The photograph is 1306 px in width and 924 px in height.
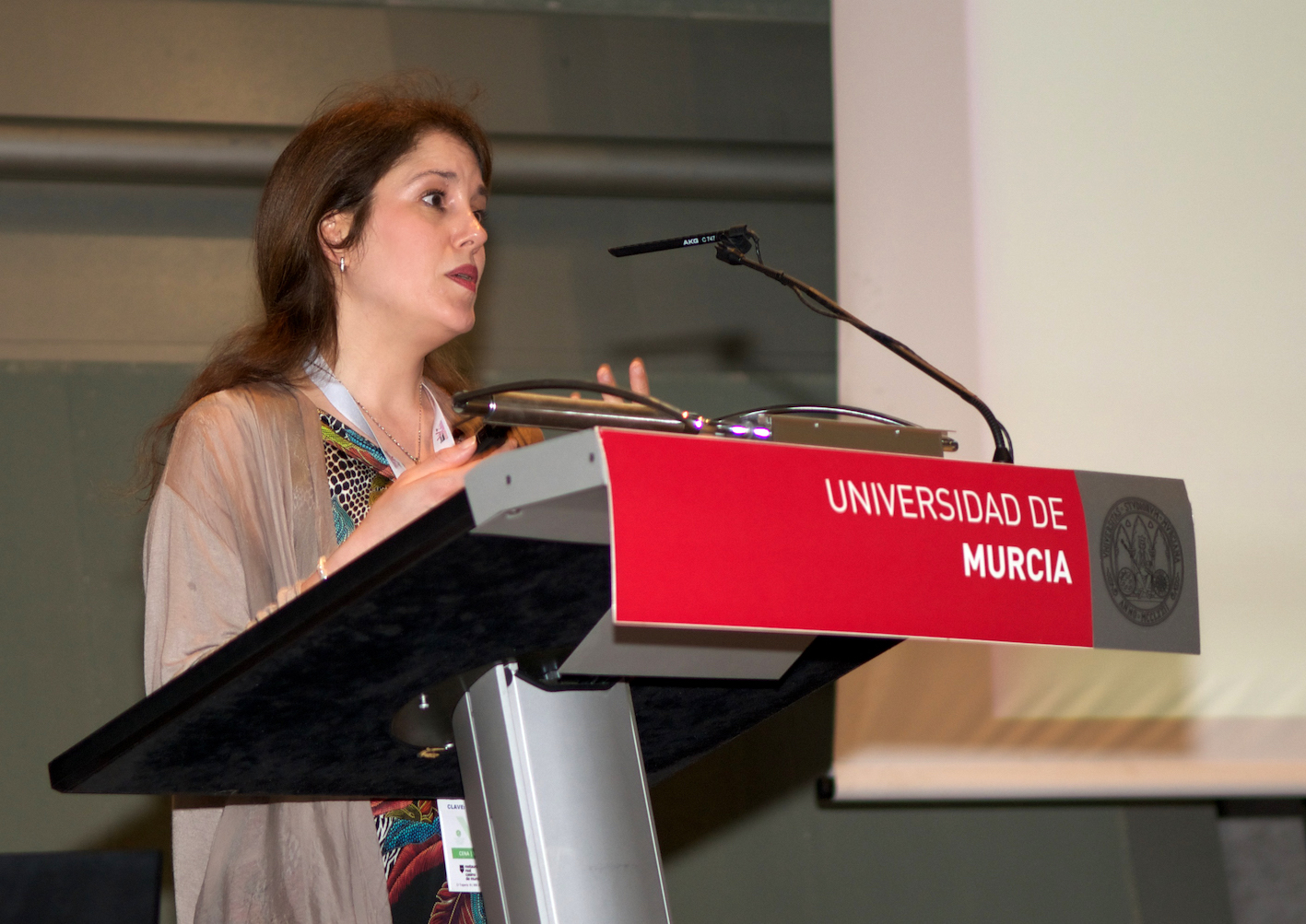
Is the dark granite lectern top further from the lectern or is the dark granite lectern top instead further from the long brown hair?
the long brown hair

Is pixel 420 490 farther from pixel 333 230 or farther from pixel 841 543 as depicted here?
pixel 333 230

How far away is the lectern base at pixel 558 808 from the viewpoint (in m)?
0.81

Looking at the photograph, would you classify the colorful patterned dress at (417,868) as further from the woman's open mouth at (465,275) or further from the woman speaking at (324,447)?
the woman's open mouth at (465,275)

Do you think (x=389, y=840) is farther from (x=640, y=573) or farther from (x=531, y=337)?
(x=531, y=337)

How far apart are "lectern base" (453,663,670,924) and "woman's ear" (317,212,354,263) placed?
1.06m

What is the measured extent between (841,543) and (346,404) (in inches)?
39.9

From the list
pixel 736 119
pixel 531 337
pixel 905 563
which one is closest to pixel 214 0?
pixel 531 337

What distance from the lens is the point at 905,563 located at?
714 millimetres

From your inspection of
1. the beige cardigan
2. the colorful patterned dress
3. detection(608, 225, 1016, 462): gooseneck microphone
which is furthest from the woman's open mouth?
the colorful patterned dress

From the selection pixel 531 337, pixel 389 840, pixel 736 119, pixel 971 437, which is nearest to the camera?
pixel 389 840

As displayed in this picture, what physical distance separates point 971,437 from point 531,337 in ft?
3.48

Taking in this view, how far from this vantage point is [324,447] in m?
1.48

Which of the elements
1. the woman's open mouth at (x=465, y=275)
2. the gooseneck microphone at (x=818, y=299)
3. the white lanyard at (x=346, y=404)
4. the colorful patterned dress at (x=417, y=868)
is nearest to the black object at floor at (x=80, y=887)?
the colorful patterned dress at (x=417, y=868)

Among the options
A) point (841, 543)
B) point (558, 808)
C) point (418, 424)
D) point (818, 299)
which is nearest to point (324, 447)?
point (418, 424)
